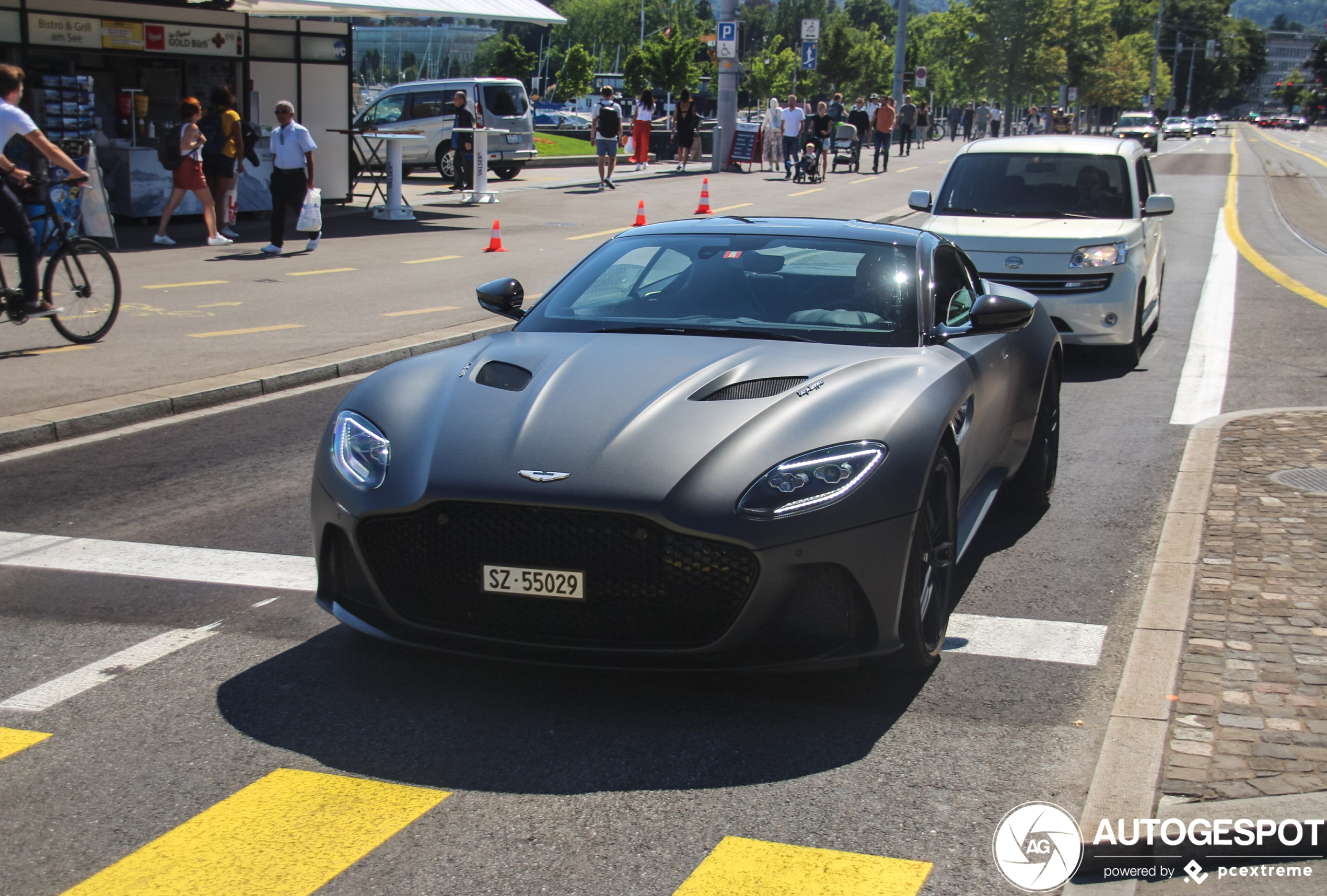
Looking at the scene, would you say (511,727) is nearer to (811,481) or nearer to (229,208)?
(811,481)

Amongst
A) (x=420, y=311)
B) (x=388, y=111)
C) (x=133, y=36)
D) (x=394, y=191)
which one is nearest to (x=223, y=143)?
(x=133, y=36)

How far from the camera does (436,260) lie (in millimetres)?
17266

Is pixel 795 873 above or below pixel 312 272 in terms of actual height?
below

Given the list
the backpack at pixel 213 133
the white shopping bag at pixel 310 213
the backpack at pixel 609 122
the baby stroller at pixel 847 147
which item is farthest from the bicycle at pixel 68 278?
the baby stroller at pixel 847 147

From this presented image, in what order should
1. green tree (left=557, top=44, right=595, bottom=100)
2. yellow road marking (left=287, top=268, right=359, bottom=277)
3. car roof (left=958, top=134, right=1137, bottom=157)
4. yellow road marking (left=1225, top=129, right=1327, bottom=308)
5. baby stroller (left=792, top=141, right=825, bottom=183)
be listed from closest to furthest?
car roof (left=958, top=134, right=1137, bottom=157), yellow road marking (left=287, top=268, right=359, bottom=277), yellow road marking (left=1225, top=129, right=1327, bottom=308), baby stroller (left=792, top=141, right=825, bottom=183), green tree (left=557, top=44, right=595, bottom=100)

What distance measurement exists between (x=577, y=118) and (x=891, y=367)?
77517 mm

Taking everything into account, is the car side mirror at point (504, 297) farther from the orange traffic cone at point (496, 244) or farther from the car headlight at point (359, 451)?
the orange traffic cone at point (496, 244)

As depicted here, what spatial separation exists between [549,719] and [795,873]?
1.15m

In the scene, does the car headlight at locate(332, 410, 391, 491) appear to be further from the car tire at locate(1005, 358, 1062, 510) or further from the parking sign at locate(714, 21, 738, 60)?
the parking sign at locate(714, 21, 738, 60)

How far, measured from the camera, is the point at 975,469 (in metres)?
5.36

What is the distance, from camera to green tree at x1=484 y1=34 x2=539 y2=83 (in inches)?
4574

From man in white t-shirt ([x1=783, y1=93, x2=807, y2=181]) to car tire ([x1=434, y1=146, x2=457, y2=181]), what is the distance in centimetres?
790

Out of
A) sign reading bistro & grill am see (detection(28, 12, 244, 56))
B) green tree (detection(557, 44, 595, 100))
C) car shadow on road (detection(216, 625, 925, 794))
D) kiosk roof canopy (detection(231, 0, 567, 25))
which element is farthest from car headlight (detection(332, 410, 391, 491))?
green tree (detection(557, 44, 595, 100))

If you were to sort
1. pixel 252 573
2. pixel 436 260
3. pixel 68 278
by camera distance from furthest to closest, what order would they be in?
pixel 436 260, pixel 68 278, pixel 252 573
